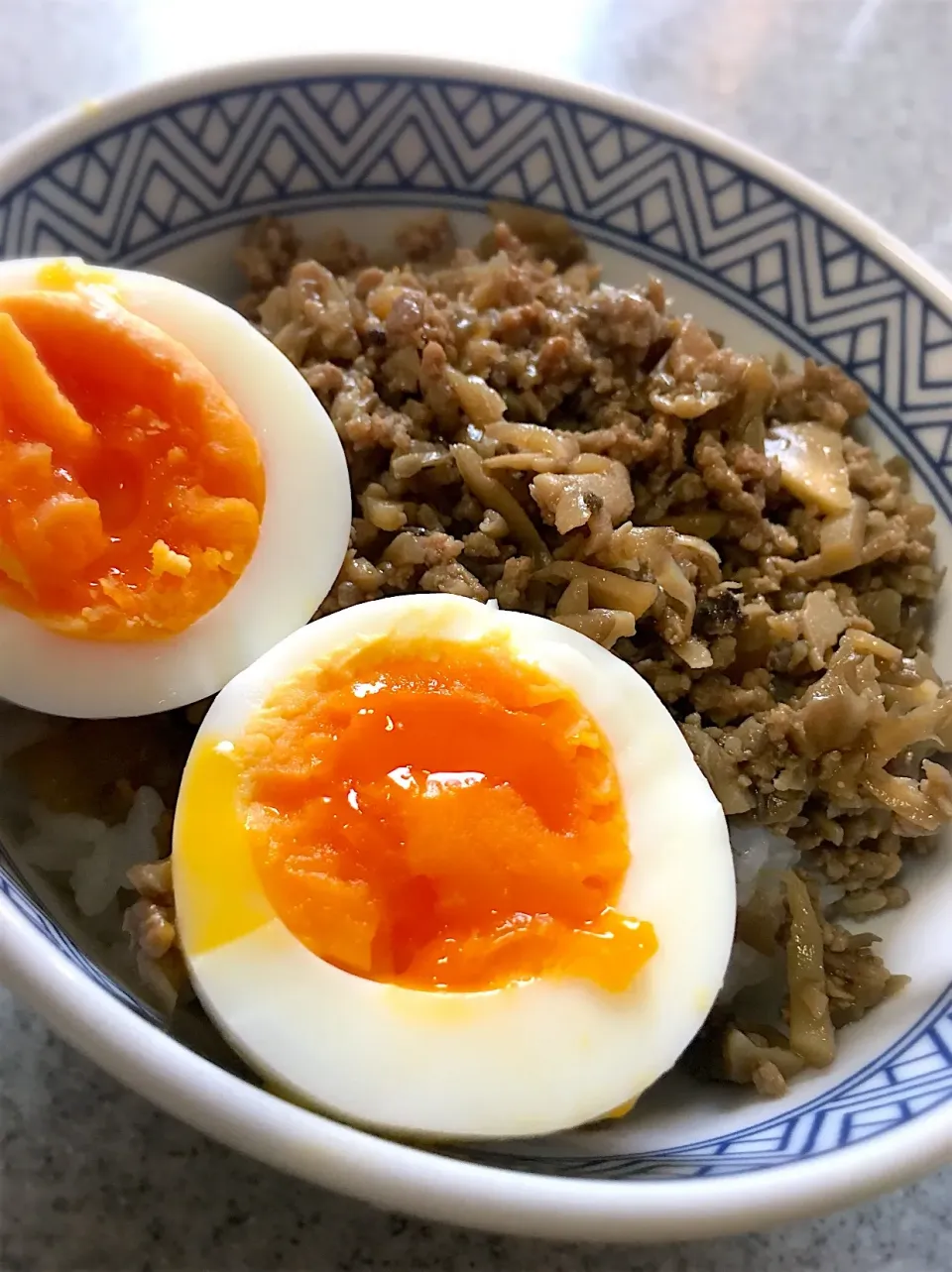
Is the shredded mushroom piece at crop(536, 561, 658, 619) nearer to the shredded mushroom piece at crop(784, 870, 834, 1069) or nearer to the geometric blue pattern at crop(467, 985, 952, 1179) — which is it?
the shredded mushroom piece at crop(784, 870, 834, 1069)

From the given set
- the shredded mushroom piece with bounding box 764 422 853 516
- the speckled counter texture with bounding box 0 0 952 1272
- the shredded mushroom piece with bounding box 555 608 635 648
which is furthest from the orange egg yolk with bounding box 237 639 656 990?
the shredded mushroom piece with bounding box 764 422 853 516

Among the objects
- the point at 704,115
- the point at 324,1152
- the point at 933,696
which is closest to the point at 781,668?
the point at 933,696

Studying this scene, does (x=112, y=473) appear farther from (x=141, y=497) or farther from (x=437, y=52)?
(x=437, y=52)

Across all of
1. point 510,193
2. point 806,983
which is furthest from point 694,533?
point 510,193

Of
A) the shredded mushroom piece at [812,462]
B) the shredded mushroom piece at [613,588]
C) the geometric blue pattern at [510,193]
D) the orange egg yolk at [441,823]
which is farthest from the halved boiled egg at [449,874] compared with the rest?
the geometric blue pattern at [510,193]

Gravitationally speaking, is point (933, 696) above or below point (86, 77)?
below

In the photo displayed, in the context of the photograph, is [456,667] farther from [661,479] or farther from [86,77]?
[86,77]

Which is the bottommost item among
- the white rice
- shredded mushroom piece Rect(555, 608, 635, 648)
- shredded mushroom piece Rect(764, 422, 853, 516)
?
the white rice

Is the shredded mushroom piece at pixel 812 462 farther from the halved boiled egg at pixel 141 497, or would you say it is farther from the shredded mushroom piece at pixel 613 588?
the halved boiled egg at pixel 141 497
